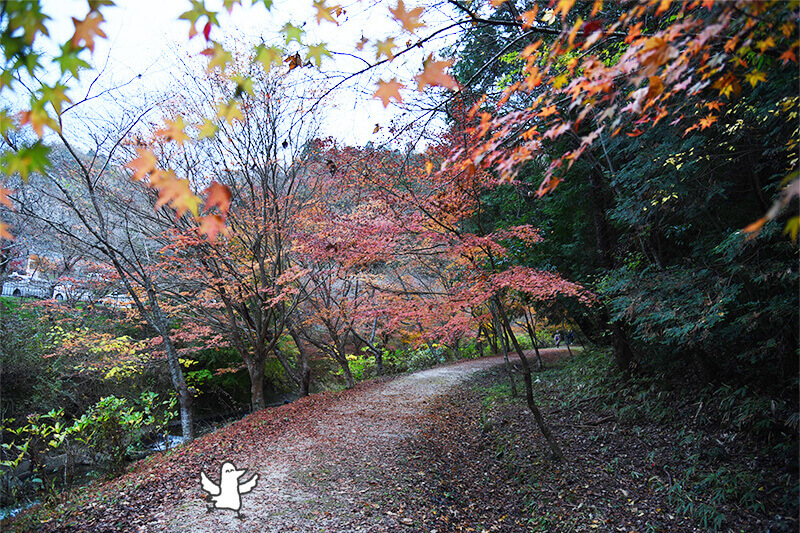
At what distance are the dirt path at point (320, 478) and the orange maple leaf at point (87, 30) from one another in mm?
3229

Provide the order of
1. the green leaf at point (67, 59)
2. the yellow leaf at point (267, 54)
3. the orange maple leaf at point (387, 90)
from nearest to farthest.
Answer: the green leaf at point (67, 59) < the yellow leaf at point (267, 54) < the orange maple leaf at point (387, 90)

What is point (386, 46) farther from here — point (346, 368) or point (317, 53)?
point (346, 368)

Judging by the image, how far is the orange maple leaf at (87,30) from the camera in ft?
4.21

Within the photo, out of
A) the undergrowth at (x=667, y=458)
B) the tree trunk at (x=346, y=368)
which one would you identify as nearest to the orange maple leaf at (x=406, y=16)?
the undergrowth at (x=667, y=458)

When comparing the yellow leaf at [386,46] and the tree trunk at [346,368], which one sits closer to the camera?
the yellow leaf at [386,46]

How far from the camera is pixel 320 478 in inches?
155

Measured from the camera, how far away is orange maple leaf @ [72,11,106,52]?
128 cm

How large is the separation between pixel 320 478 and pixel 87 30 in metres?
4.03

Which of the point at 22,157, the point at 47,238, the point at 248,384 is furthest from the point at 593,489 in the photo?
the point at 47,238

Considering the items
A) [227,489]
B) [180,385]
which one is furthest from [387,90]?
[180,385]

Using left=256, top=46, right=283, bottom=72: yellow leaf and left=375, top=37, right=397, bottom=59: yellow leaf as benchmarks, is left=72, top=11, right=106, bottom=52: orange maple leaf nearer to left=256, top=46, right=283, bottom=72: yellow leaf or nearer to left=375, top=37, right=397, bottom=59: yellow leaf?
left=256, top=46, right=283, bottom=72: yellow leaf

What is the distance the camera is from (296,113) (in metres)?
6.47

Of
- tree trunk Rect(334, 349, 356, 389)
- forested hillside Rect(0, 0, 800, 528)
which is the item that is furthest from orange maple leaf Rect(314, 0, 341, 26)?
tree trunk Rect(334, 349, 356, 389)

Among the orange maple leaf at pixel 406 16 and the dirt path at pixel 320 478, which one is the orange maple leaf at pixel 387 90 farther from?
the dirt path at pixel 320 478
